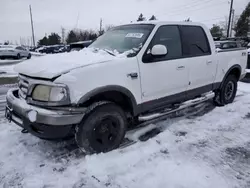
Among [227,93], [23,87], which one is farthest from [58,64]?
[227,93]

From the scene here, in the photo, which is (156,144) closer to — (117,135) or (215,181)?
(117,135)

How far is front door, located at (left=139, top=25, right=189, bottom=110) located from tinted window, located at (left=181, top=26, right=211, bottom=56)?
191 millimetres

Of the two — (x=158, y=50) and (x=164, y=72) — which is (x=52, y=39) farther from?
(x=158, y=50)

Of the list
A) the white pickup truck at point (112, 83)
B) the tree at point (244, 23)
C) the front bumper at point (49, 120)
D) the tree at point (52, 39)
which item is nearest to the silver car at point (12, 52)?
the white pickup truck at point (112, 83)

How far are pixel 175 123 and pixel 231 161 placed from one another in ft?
4.89

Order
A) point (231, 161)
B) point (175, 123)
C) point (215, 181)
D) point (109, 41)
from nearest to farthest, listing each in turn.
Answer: point (215, 181), point (231, 161), point (109, 41), point (175, 123)

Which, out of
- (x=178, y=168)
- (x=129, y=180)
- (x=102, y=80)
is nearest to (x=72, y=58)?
(x=102, y=80)

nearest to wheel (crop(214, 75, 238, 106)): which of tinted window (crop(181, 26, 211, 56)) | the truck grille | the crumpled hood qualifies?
tinted window (crop(181, 26, 211, 56))

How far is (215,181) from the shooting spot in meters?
2.75

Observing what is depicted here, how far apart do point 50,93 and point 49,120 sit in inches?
13.3

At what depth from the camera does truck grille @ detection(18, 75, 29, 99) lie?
322cm

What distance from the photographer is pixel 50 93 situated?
2865 millimetres

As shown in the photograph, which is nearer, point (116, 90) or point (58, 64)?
point (58, 64)

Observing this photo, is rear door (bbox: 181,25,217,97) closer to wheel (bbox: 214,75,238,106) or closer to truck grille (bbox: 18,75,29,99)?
wheel (bbox: 214,75,238,106)
